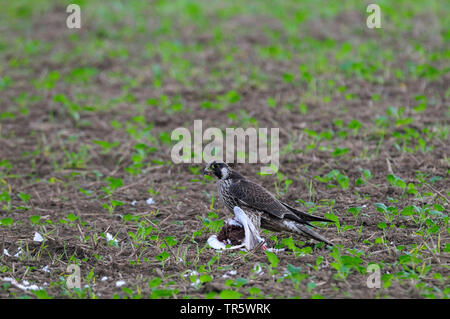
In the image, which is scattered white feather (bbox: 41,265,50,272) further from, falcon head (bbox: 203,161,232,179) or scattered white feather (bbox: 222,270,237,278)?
falcon head (bbox: 203,161,232,179)

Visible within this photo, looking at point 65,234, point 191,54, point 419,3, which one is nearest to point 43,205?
point 65,234

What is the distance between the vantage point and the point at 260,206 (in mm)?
6047

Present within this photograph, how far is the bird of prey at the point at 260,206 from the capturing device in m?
5.89

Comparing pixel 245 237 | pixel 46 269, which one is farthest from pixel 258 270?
pixel 46 269

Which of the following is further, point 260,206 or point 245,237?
point 260,206

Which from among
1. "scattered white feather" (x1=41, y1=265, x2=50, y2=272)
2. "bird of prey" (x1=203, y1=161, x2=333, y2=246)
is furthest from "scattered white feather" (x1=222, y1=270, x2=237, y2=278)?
"scattered white feather" (x1=41, y1=265, x2=50, y2=272)

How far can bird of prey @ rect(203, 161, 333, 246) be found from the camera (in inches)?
232

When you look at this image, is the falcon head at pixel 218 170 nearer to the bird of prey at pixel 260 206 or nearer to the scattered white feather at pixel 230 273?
the bird of prey at pixel 260 206

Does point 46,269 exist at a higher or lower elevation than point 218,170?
A: lower

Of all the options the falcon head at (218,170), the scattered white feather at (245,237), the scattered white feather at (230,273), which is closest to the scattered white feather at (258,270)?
the scattered white feather at (230,273)

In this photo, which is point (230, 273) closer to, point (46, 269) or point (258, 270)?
point (258, 270)

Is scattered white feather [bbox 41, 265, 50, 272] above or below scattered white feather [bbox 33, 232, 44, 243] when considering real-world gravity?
below

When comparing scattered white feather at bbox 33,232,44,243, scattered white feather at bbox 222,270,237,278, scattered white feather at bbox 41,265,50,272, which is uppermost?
scattered white feather at bbox 33,232,44,243

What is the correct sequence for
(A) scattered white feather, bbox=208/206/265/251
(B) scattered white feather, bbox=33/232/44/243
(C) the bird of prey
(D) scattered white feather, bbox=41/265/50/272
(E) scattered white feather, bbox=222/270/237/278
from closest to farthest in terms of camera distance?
(E) scattered white feather, bbox=222/270/237/278, (D) scattered white feather, bbox=41/265/50/272, (A) scattered white feather, bbox=208/206/265/251, (C) the bird of prey, (B) scattered white feather, bbox=33/232/44/243
